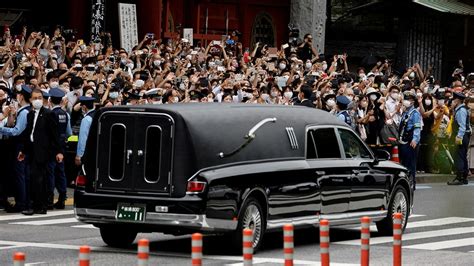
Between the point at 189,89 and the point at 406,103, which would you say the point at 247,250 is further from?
the point at 406,103

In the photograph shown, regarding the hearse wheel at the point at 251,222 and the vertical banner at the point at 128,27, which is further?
the vertical banner at the point at 128,27

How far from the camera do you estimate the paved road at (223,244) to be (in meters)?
16.2

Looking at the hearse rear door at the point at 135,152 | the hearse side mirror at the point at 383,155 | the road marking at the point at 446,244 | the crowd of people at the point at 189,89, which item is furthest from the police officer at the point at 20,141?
the road marking at the point at 446,244

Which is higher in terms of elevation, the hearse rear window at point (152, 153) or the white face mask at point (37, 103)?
the white face mask at point (37, 103)

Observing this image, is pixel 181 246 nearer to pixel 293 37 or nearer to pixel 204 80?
pixel 204 80

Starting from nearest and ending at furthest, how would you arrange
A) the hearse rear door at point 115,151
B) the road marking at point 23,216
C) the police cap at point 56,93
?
1. the hearse rear door at point 115,151
2. the road marking at point 23,216
3. the police cap at point 56,93

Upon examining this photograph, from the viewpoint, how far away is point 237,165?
16.7 metres

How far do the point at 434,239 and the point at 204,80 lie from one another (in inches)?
388

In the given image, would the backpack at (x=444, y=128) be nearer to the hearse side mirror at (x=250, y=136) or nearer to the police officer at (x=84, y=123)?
the police officer at (x=84, y=123)

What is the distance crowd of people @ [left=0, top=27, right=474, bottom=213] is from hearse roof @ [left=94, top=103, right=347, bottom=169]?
477 cm

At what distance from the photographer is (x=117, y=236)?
1738 centimetres

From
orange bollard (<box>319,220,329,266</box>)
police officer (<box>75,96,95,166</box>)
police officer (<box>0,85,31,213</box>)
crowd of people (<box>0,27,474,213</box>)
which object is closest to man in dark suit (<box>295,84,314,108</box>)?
crowd of people (<box>0,27,474,213</box>)

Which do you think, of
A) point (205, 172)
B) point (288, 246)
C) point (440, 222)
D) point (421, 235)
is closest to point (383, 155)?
point (421, 235)

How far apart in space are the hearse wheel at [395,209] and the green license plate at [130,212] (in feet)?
14.3
